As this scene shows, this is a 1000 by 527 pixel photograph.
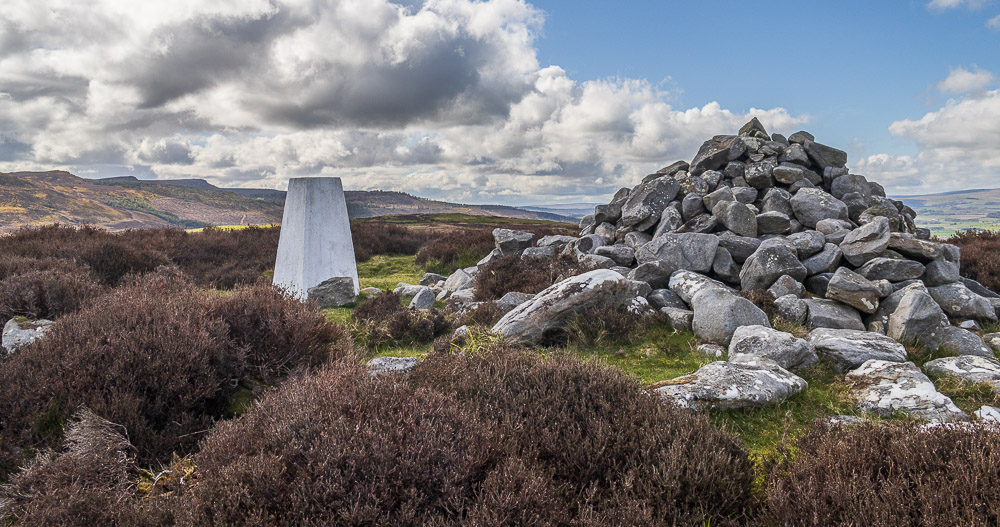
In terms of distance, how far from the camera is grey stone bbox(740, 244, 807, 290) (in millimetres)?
10031

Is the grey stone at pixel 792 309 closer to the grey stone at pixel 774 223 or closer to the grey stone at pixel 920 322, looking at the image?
the grey stone at pixel 920 322

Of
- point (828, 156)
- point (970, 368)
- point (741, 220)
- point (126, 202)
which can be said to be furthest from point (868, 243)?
point (126, 202)

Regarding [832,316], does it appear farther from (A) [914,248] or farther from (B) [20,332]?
(B) [20,332]

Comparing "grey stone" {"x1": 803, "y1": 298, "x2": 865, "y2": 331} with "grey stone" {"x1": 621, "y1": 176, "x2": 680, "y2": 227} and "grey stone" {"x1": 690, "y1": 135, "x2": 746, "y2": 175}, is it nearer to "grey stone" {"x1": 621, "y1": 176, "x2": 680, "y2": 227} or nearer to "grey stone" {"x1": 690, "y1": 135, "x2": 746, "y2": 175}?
"grey stone" {"x1": 621, "y1": 176, "x2": 680, "y2": 227}

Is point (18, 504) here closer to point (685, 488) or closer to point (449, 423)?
point (449, 423)

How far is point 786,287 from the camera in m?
9.77

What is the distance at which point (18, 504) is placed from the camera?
12.2 feet

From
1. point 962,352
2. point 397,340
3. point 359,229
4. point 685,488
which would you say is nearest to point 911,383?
point 962,352

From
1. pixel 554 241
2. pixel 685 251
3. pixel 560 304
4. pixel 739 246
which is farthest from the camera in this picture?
pixel 554 241

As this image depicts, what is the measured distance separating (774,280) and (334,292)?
34.5ft

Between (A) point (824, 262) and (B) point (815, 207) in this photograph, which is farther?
(B) point (815, 207)

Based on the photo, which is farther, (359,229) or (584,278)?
(359,229)

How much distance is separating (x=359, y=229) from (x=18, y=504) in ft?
80.3

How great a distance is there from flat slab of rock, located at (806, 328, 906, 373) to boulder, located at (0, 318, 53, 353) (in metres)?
11.0
